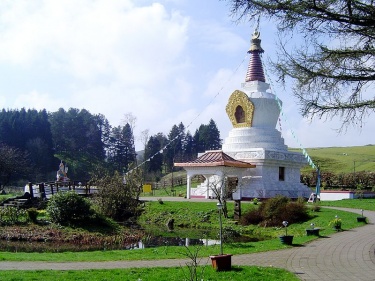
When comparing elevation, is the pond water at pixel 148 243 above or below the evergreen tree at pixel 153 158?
below

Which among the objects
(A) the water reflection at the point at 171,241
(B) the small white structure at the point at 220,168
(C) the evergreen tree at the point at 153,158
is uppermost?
(C) the evergreen tree at the point at 153,158

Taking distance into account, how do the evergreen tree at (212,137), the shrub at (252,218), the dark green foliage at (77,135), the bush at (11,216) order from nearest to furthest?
the bush at (11,216)
the shrub at (252,218)
the dark green foliage at (77,135)
the evergreen tree at (212,137)

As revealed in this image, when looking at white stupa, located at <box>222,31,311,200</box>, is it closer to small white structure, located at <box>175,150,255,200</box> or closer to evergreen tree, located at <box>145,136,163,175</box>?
small white structure, located at <box>175,150,255,200</box>

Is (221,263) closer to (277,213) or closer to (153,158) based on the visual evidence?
(277,213)

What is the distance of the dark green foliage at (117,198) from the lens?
28.4m

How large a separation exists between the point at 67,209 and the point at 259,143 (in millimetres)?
18359

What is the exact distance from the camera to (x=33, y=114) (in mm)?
86375

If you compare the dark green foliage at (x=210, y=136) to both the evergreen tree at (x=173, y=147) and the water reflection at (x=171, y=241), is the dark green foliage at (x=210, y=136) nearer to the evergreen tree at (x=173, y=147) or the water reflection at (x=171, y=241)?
the evergreen tree at (x=173, y=147)

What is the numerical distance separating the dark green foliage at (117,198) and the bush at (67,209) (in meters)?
4.33

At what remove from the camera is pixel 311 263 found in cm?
1205

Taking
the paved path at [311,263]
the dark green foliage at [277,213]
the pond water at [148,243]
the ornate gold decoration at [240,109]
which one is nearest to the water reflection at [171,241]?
the pond water at [148,243]

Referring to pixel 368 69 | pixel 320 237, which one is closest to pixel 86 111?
pixel 320 237

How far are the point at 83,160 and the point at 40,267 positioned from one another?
77127 millimetres

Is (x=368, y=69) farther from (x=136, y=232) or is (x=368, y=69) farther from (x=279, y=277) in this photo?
(x=136, y=232)
